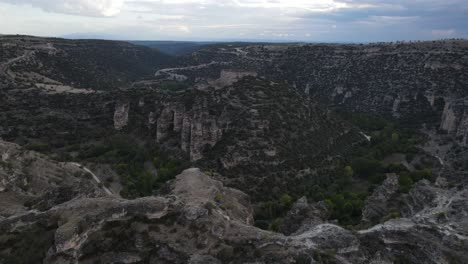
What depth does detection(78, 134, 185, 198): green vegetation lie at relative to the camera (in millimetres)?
44656

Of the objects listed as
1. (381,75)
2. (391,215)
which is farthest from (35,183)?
(381,75)

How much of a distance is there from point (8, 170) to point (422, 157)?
54.3 metres

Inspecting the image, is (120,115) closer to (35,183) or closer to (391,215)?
(35,183)

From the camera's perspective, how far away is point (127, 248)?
2147 cm

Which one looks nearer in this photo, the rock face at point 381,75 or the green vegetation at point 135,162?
the green vegetation at point 135,162

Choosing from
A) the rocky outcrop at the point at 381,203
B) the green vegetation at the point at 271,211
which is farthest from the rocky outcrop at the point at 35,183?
the rocky outcrop at the point at 381,203

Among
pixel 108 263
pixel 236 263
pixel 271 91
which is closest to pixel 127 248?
pixel 108 263

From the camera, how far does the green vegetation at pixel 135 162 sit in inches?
1758

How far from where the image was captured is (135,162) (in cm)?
5191

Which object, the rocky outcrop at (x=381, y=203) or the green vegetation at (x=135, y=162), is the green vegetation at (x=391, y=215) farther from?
the green vegetation at (x=135, y=162)

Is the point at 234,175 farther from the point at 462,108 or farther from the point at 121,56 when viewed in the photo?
the point at 121,56

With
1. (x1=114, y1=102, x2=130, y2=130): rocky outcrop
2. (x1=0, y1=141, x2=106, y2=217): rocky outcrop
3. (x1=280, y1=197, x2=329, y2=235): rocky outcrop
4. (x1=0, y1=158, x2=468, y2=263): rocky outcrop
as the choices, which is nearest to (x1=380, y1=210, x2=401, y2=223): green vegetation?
(x1=280, y1=197, x2=329, y2=235): rocky outcrop

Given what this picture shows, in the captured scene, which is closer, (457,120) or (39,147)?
(39,147)

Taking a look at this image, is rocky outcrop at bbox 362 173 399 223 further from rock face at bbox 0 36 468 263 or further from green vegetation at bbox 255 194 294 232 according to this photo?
green vegetation at bbox 255 194 294 232
